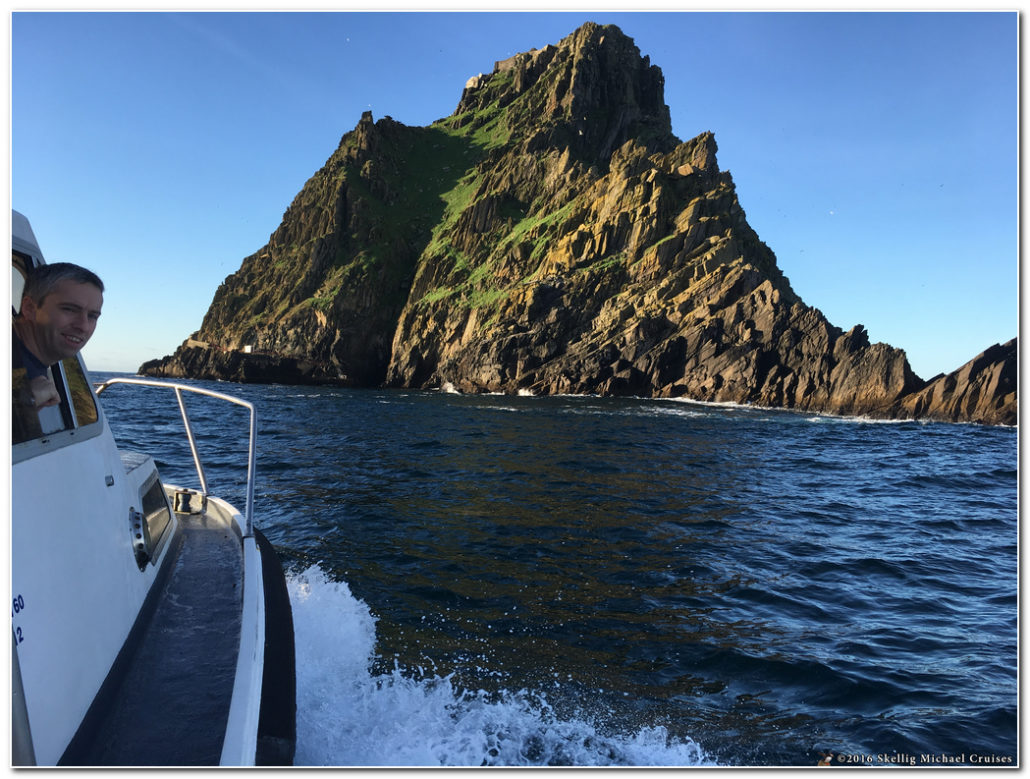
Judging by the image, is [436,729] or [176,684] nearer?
[176,684]

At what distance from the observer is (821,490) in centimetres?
1666

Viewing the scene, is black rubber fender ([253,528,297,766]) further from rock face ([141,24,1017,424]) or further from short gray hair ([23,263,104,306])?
rock face ([141,24,1017,424])

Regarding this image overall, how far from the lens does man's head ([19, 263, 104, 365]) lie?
268 centimetres

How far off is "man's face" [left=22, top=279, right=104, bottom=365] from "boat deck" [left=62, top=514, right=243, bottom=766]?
208 cm

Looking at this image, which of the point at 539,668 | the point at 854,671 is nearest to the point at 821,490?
the point at 854,671

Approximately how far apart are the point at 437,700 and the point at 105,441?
371 centimetres

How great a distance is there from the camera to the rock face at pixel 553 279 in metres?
59.3

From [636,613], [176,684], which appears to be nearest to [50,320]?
[176,684]

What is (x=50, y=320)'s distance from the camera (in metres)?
2.74

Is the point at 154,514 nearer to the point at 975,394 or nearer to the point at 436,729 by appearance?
the point at 436,729

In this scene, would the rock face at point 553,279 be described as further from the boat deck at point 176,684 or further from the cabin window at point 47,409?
the cabin window at point 47,409

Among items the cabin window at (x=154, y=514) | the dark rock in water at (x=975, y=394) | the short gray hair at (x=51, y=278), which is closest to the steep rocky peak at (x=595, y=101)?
the dark rock in water at (x=975, y=394)

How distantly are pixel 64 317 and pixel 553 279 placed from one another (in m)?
78.2

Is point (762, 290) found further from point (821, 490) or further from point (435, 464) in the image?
point (435, 464)
